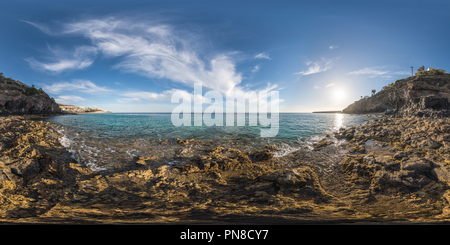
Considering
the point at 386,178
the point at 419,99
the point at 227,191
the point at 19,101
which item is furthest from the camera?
the point at 19,101

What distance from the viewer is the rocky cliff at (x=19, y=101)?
152 ft

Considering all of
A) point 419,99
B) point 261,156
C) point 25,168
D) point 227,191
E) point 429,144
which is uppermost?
point 419,99

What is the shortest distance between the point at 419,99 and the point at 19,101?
117m

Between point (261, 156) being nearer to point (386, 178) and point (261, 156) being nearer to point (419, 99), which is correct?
point (386, 178)

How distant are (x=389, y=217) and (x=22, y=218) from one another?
11869 millimetres

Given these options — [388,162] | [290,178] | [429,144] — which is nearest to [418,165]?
[388,162]

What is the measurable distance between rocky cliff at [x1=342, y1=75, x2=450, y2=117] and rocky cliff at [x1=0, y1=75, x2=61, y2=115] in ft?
350

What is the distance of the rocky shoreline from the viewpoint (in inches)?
186

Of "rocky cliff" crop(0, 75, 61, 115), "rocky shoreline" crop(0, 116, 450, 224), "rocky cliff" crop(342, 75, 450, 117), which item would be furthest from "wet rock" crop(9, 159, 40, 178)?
"rocky cliff" crop(0, 75, 61, 115)

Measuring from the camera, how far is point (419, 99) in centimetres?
3136

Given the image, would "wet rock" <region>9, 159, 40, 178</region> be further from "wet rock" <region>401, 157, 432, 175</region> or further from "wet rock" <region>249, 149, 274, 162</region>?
"wet rock" <region>401, 157, 432, 175</region>

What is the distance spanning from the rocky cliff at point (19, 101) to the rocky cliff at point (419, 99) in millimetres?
106609

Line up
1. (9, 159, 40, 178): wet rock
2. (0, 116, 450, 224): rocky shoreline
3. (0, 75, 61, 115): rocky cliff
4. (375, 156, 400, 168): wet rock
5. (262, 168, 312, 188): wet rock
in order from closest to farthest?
(0, 116, 450, 224): rocky shoreline
(9, 159, 40, 178): wet rock
(262, 168, 312, 188): wet rock
(375, 156, 400, 168): wet rock
(0, 75, 61, 115): rocky cliff
